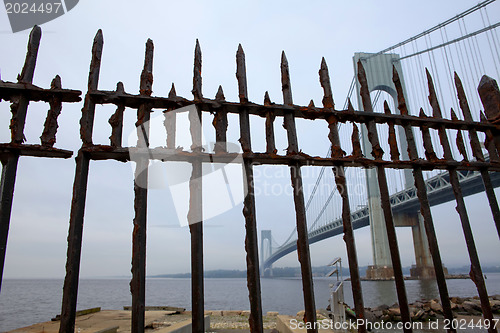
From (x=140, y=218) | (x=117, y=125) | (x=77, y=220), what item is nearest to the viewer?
(x=77, y=220)

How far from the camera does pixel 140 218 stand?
6.78 ft

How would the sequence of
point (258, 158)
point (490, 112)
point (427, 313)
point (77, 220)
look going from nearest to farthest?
1. point (77, 220)
2. point (258, 158)
3. point (490, 112)
4. point (427, 313)

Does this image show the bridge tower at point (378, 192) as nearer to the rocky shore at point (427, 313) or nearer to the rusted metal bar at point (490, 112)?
the rocky shore at point (427, 313)

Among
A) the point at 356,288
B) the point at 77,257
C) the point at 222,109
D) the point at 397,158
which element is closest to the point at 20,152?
the point at 77,257

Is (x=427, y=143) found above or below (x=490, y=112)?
below

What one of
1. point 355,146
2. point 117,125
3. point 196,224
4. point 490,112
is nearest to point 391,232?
point 355,146

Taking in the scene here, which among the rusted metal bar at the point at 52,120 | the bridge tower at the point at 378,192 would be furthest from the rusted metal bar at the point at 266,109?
the bridge tower at the point at 378,192

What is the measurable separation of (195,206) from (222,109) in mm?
751

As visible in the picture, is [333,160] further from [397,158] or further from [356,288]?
[356,288]

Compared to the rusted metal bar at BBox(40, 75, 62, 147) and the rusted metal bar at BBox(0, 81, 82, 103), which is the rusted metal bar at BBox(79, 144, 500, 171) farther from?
the rusted metal bar at BBox(0, 81, 82, 103)

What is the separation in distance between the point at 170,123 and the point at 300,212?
113 centimetres

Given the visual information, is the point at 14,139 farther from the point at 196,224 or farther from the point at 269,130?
the point at 269,130

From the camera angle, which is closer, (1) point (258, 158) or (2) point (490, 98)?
(1) point (258, 158)

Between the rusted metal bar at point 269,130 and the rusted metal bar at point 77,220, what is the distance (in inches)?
48.5
